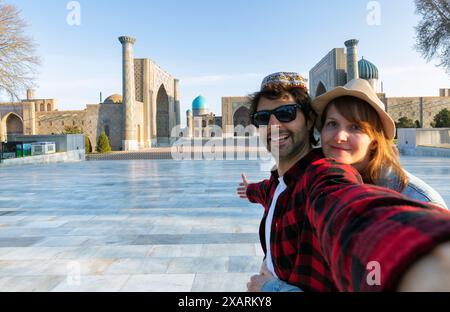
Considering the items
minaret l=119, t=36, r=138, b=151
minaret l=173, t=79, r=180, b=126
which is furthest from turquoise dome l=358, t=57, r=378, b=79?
minaret l=119, t=36, r=138, b=151

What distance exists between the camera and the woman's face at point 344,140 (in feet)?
3.74

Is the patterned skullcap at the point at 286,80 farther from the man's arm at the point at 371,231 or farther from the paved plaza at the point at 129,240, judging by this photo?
the paved plaza at the point at 129,240

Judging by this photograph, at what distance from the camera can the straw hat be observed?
1.12 meters

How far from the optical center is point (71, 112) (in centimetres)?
2766

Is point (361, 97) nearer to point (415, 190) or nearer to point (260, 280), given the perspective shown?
point (415, 190)

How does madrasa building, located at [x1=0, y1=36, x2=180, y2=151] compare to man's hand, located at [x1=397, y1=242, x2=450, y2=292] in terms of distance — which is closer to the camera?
man's hand, located at [x1=397, y1=242, x2=450, y2=292]

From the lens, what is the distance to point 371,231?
1.85 feet

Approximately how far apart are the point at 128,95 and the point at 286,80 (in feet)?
80.4

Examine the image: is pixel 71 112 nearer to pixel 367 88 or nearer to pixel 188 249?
pixel 188 249

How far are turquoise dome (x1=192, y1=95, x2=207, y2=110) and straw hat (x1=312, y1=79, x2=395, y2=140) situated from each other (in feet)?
151

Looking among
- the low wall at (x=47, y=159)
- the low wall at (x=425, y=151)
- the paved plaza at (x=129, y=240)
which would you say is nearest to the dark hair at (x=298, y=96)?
the paved plaza at (x=129, y=240)

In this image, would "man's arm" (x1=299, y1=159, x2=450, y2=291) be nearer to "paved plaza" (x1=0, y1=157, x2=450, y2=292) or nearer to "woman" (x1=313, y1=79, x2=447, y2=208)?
"woman" (x1=313, y1=79, x2=447, y2=208)

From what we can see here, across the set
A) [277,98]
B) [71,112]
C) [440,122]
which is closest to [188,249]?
[277,98]

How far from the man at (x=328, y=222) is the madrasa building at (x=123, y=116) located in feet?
78.7
